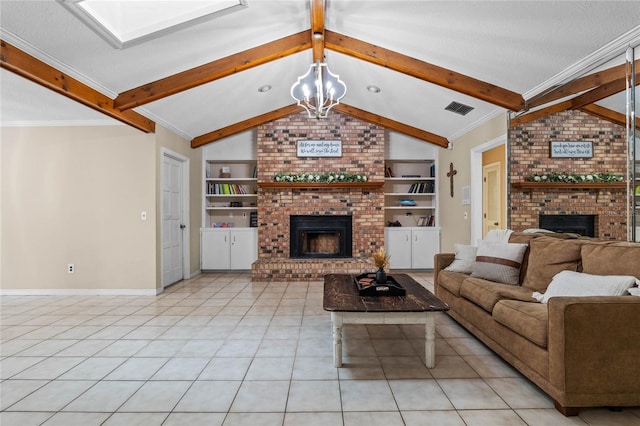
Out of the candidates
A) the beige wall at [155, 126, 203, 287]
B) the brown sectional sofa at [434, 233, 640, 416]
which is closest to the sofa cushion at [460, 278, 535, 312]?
the brown sectional sofa at [434, 233, 640, 416]

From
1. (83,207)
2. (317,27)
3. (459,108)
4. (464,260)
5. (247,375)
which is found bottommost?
(247,375)

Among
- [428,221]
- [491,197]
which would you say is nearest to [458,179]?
[491,197]

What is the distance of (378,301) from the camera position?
2.46m

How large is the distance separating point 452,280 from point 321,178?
10.4 feet

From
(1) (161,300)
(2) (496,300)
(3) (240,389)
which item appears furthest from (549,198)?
(1) (161,300)

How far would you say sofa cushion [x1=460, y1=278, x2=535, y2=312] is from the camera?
8.16 feet

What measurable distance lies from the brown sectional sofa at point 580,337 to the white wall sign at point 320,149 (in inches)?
160

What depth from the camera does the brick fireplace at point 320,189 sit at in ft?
19.8

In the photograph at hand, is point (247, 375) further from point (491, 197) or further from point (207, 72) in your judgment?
point (491, 197)

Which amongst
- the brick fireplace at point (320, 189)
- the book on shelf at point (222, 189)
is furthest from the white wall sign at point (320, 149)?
the book on shelf at point (222, 189)

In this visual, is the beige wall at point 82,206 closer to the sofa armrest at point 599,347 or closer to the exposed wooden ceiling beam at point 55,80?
the exposed wooden ceiling beam at point 55,80

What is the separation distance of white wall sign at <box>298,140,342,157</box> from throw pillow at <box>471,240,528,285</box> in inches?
135

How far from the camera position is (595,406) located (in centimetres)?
175

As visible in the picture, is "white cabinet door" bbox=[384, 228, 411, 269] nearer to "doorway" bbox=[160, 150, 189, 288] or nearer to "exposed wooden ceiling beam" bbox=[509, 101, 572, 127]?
"exposed wooden ceiling beam" bbox=[509, 101, 572, 127]
